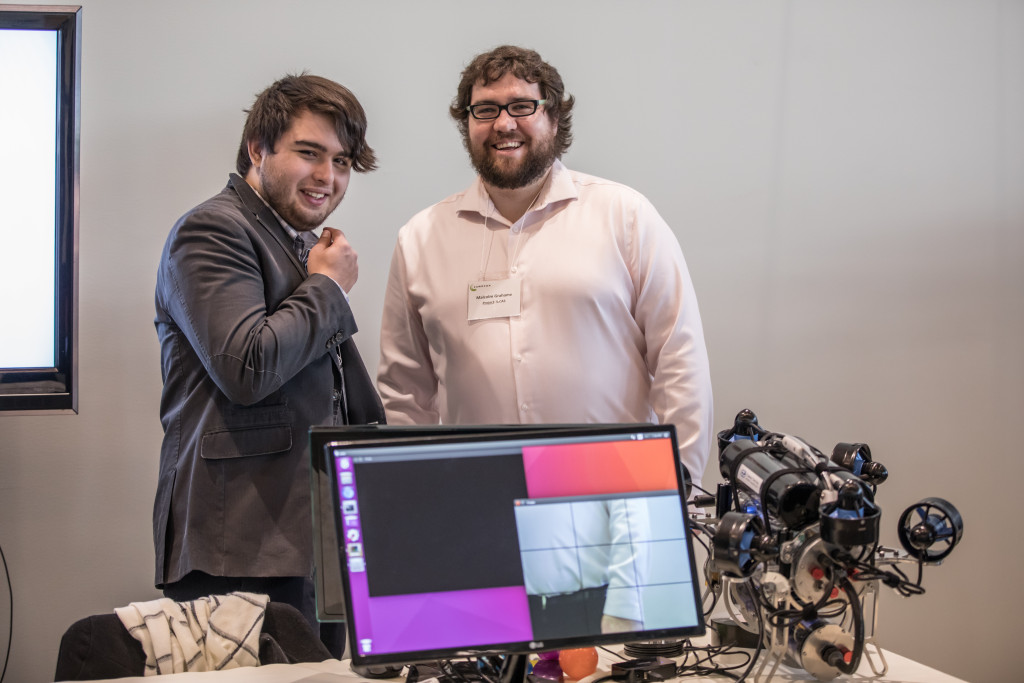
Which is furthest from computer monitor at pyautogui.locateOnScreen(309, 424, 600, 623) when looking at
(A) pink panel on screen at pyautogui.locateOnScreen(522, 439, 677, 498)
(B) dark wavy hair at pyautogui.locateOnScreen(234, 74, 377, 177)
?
(B) dark wavy hair at pyautogui.locateOnScreen(234, 74, 377, 177)

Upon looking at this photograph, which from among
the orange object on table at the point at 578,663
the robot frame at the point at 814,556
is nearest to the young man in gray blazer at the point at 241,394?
the orange object on table at the point at 578,663

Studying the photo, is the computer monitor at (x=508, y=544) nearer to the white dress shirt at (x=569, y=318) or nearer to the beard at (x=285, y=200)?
the white dress shirt at (x=569, y=318)

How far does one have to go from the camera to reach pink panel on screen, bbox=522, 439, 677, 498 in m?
1.30

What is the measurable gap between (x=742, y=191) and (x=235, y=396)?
6.99 ft

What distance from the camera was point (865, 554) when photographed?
4.31 feet

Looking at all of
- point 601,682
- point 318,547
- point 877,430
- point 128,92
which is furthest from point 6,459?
point 877,430

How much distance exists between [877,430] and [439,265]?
6.30 feet

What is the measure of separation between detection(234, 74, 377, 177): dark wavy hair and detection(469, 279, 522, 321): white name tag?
501mm

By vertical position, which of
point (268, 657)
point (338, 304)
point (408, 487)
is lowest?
point (268, 657)

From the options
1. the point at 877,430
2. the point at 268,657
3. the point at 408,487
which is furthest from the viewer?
the point at 877,430

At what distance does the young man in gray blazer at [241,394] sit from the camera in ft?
6.50

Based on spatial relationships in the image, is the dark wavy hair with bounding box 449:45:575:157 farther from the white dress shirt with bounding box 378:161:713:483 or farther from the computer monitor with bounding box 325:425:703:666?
the computer monitor with bounding box 325:425:703:666

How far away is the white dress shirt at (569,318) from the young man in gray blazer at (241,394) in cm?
36

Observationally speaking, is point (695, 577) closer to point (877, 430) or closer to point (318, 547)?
point (318, 547)
